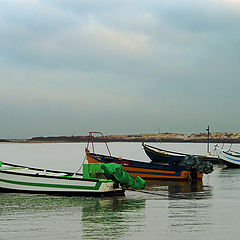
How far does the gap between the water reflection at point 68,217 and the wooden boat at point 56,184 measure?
1.60ft

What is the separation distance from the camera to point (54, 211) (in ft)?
Result: 54.8

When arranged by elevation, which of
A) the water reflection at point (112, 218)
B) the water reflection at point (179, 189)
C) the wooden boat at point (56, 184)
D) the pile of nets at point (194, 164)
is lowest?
the water reflection at point (112, 218)

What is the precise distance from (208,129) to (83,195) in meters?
46.7

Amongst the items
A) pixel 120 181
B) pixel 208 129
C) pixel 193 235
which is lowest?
pixel 193 235

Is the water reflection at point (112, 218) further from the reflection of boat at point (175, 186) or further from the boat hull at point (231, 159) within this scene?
the boat hull at point (231, 159)

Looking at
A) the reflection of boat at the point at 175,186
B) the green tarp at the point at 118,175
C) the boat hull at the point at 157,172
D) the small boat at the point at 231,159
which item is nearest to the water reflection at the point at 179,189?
the reflection of boat at the point at 175,186

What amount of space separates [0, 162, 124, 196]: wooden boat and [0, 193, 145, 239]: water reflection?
19.2 inches

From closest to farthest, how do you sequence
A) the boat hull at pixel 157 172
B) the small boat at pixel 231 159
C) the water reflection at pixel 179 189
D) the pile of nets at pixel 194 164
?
1. the water reflection at pixel 179 189
2. the boat hull at pixel 157 172
3. the pile of nets at pixel 194 164
4. the small boat at pixel 231 159

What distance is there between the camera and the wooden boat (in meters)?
19.9

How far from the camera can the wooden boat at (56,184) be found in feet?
65.2

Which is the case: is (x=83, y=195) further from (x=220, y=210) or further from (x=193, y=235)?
(x=193, y=235)

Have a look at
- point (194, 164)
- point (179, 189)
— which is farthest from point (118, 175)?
point (194, 164)

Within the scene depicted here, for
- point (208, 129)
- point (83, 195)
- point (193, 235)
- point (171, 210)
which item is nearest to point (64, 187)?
point (83, 195)

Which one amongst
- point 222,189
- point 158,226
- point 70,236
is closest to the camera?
point 70,236
